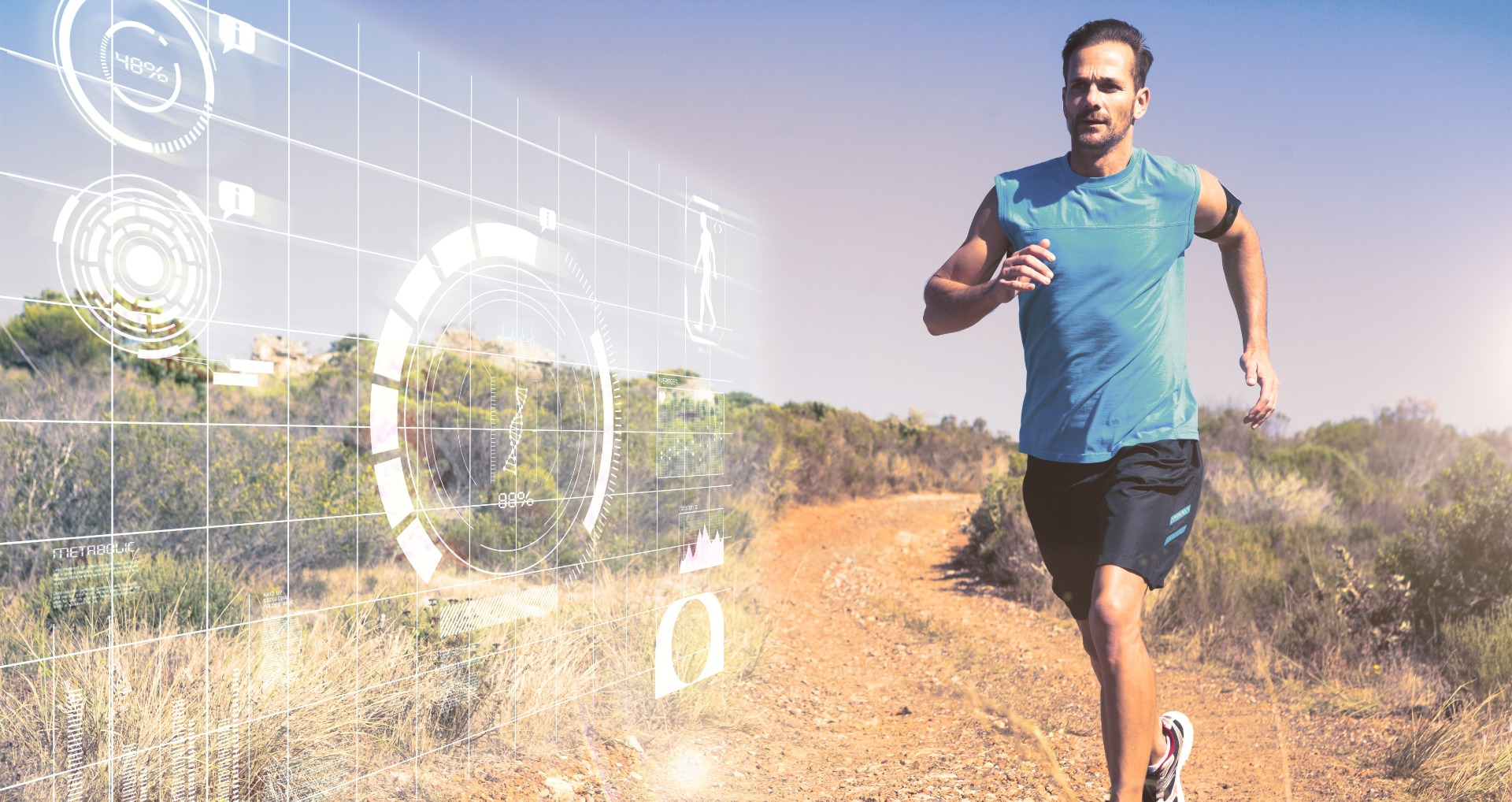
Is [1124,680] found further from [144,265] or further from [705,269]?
[705,269]

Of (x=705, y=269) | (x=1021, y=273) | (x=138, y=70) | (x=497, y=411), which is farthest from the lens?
(x=705, y=269)

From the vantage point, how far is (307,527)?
147 inches

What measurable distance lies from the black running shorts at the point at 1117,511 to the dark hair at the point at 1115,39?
42.8 inches

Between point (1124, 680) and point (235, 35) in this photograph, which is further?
point (235, 35)

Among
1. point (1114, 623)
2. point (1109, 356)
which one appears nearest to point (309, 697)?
point (1114, 623)

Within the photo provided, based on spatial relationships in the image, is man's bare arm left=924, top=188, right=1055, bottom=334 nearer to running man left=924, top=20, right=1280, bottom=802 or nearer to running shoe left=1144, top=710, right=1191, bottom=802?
running man left=924, top=20, right=1280, bottom=802

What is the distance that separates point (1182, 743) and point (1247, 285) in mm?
1458

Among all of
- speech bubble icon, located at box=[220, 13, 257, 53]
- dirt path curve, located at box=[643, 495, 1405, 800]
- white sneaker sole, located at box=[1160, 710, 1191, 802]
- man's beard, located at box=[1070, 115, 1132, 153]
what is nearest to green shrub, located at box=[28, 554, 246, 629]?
speech bubble icon, located at box=[220, 13, 257, 53]

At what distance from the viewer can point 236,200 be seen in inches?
112

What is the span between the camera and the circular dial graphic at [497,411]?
11.2 ft

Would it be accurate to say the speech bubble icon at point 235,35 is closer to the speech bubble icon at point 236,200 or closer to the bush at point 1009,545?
the speech bubble icon at point 236,200

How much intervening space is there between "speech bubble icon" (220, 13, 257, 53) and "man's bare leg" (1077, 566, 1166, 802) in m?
2.88

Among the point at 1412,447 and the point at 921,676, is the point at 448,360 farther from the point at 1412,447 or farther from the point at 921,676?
the point at 1412,447
